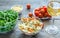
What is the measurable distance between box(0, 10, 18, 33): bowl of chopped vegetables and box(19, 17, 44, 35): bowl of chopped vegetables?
0.06m

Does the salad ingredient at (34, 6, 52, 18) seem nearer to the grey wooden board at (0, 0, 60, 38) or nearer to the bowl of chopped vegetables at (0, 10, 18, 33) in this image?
the grey wooden board at (0, 0, 60, 38)

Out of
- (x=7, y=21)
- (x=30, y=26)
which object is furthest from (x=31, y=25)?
(x=7, y=21)

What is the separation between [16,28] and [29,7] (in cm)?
27

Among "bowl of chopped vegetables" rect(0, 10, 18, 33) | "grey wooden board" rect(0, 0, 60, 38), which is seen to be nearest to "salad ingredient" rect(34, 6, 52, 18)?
"grey wooden board" rect(0, 0, 60, 38)

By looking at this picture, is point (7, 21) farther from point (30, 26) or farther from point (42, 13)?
point (42, 13)

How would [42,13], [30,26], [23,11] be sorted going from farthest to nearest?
1. [23,11]
2. [42,13]
3. [30,26]

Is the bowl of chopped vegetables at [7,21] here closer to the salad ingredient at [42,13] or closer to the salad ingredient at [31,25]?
the salad ingredient at [31,25]

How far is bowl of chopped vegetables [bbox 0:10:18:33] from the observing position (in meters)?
1.02

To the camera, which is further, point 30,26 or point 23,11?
point 23,11

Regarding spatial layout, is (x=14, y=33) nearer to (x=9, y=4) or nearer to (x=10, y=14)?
(x=10, y=14)

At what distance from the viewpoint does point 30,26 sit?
3.41ft

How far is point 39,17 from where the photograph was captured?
117 cm

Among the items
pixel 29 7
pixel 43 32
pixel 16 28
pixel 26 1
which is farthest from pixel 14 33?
pixel 26 1

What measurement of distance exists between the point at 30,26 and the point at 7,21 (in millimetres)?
157
